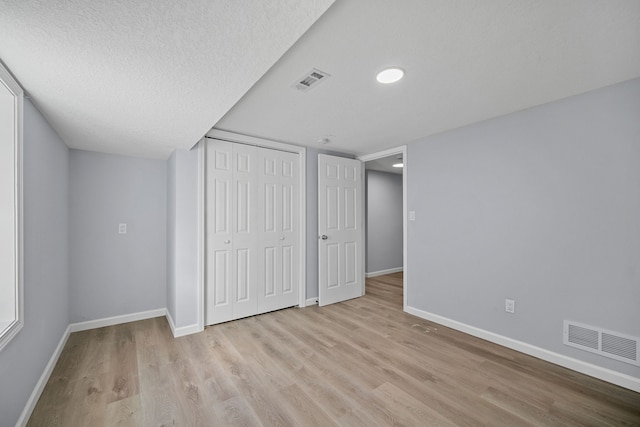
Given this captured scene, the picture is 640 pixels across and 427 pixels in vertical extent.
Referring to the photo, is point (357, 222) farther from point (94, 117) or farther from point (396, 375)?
point (94, 117)

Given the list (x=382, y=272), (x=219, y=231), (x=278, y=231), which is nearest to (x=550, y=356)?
(x=278, y=231)

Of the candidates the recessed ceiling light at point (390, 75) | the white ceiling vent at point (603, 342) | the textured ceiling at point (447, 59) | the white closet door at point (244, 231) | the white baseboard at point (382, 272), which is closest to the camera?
the textured ceiling at point (447, 59)

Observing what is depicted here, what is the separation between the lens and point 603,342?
199 cm

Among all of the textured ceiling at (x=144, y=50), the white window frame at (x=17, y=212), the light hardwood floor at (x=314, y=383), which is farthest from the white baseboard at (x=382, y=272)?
the white window frame at (x=17, y=212)

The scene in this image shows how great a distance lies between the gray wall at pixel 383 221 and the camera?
5.64 meters

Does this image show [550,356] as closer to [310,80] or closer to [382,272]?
[310,80]

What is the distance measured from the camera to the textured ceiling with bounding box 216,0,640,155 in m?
1.27

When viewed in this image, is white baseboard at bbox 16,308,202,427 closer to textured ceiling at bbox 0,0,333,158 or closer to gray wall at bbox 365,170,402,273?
textured ceiling at bbox 0,0,333,158

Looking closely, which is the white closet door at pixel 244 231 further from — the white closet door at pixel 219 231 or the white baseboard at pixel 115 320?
the white baseboard at pixel 115 320

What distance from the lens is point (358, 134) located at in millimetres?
3174

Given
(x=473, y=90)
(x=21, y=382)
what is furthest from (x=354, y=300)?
(x=21, y=382)

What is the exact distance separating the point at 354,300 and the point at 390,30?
350cm

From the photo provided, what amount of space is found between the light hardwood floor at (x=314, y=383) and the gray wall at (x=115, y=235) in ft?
1.37

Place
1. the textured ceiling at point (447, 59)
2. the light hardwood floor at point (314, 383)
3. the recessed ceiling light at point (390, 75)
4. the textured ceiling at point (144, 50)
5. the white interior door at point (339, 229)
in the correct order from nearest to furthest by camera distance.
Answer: the textured ceiling at point (144, 50)
the textured ceiling at point (447, 59)
the light hardwood floor at point (314, 383)
the recessed ceiling light at point (390, 75)
the white interior door at point (339, 229)
